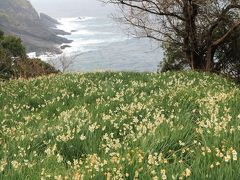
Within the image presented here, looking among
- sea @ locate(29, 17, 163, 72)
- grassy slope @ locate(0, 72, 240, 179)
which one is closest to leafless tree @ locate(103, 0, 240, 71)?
grassy slope @ locate(0, 72, 240, 179)

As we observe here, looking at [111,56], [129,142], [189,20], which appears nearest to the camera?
[129,142]

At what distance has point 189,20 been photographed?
27.5 metres

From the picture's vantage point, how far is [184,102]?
890cm

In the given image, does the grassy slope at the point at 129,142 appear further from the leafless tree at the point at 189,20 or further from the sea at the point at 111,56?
the sea at the point at 111,56

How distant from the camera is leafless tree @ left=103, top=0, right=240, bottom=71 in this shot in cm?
2697

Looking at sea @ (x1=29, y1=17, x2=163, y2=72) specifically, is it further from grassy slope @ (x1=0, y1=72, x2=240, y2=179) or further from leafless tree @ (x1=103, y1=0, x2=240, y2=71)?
grassy slope @ (x1=0, y1=72, x2=240, y2=179)

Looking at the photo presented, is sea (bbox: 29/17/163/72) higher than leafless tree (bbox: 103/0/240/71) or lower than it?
lower

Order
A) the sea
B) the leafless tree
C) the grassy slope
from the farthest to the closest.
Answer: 1. the sea
2. the leafless tree
3. the grassy slope

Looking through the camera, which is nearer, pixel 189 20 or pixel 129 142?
pixel 129 142

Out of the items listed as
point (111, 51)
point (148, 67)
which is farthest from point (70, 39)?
point (148, 67)

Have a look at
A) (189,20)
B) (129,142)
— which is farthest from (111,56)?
(129,142)

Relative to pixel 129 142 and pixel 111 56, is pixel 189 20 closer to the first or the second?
pixel 129 142

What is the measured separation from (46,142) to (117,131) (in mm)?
1134

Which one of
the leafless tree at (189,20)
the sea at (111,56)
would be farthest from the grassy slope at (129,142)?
the sea at (111,56)
